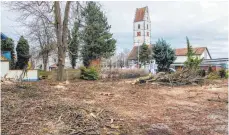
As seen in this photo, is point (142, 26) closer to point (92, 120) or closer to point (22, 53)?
point (22, 53)

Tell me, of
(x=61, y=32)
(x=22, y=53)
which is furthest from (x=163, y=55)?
(x=22, y=53)

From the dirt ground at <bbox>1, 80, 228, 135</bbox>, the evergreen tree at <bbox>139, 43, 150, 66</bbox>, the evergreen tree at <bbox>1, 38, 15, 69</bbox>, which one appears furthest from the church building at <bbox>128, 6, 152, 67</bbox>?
the dirt ground at <bbox>1, 80, 228, 135</bbox>

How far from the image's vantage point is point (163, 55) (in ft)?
80.7

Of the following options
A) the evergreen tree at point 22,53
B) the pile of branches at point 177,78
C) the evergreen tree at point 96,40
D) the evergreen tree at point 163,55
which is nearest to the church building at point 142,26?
the evergreen tree at point 96,40

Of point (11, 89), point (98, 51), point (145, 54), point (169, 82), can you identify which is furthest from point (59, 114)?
point (145, 54)

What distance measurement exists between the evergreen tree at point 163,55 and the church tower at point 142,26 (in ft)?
136

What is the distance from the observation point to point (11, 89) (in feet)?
19.0

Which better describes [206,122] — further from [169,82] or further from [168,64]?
[168,64]

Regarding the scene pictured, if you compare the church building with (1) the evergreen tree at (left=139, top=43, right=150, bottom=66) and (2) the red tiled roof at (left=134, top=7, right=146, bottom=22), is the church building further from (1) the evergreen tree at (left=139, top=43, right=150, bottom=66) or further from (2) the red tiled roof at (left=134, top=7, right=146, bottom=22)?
(1) the evergreen tree at (left=139, top=43, right=150, bottom=66)

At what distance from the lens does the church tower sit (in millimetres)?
66875

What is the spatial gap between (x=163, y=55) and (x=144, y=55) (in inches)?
514

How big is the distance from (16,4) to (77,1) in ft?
11.3

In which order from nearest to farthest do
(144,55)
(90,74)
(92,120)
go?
(92,120), (90,74), (144,55)

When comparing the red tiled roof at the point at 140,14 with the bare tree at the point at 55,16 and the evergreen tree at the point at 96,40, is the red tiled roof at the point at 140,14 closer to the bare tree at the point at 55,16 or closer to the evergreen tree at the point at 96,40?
the evergreen tree at the point at 96,40
